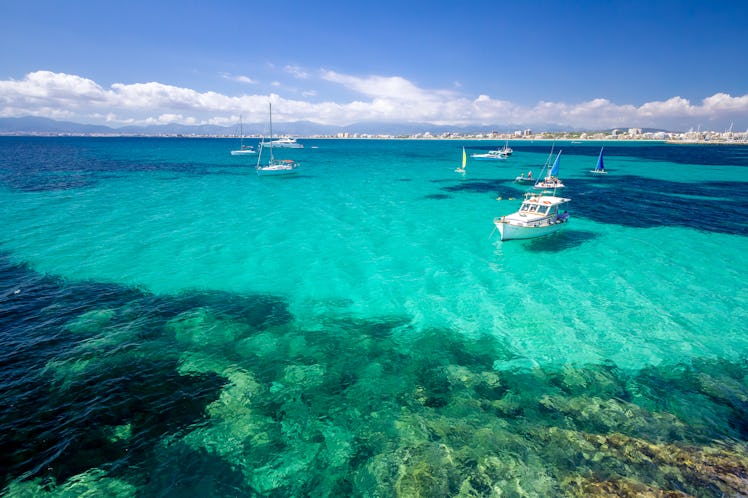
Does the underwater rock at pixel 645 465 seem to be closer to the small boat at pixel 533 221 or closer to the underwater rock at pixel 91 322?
the underwater rock at pixel 91 322

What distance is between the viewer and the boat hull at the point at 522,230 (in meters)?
34.8

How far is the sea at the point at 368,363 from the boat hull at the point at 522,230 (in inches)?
47.3

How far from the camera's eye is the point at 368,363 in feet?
57.0

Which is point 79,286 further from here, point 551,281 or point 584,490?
point 551,281

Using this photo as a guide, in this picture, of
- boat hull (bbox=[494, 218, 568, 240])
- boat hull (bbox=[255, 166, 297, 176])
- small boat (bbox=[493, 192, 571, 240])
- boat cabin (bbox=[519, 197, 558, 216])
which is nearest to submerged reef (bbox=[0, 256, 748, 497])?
boat hull (bbox=[494, 218, 568, 240])

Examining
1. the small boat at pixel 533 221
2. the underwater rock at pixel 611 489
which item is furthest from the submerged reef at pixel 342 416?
the small boat at pixel 533 221

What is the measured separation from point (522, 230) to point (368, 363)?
2495 centimetres

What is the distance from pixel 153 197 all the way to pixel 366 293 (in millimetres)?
49543

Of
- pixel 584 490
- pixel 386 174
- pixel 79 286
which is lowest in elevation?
pixel 584 490

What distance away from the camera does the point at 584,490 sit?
11.0m

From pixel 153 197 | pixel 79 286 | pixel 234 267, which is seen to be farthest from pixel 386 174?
pixel 79 286

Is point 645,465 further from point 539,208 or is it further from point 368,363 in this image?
point 539,208

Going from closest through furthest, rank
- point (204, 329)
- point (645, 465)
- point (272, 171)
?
point (645, 465), point (204, 329), point (272, 171)

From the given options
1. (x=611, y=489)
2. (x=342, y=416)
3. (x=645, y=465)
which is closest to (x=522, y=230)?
(x=645, y=465)
